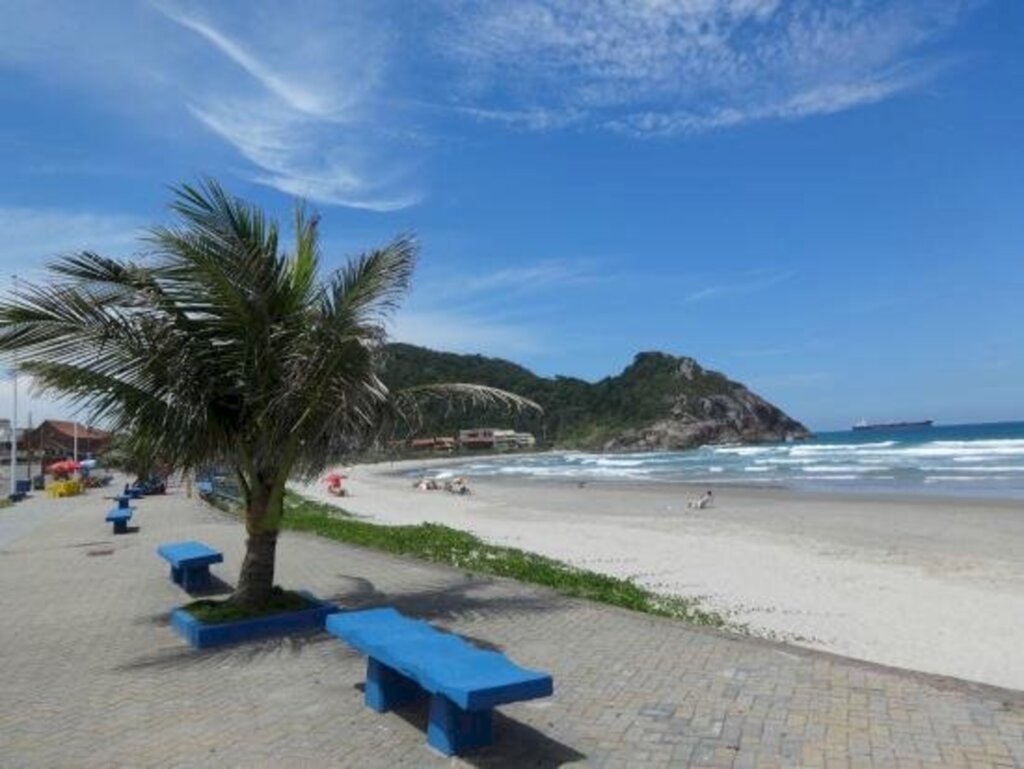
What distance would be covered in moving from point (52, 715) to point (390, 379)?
4.29 metres

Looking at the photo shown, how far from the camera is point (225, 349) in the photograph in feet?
25.3

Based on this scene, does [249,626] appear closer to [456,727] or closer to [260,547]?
[260,547]

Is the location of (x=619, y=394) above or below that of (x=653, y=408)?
above

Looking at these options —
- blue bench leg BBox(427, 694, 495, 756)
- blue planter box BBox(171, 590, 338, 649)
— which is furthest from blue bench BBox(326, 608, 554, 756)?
blue planter box BBox(171, 590, 338, 649)

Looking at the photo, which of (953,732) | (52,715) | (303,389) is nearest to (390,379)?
(303,389)

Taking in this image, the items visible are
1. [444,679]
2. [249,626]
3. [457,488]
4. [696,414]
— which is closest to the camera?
[444,679]

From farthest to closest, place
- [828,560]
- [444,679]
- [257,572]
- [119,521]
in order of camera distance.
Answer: [119,521], [828,560], [257,572], [444,679]

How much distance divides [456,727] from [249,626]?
3427 mm

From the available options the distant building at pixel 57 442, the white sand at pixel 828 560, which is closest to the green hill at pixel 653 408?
the distant building at pixel 57 442

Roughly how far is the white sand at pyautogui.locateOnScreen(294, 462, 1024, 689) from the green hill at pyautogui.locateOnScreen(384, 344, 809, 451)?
267 feet

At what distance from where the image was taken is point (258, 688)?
19.8 ft

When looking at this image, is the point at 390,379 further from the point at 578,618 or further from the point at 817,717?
the point at 817,717

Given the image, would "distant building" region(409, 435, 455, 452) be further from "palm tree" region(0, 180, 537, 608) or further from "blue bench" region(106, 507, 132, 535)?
"blue bench" region(106, 507, 132, 535)

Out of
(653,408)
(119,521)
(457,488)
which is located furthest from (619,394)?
(119,521)
